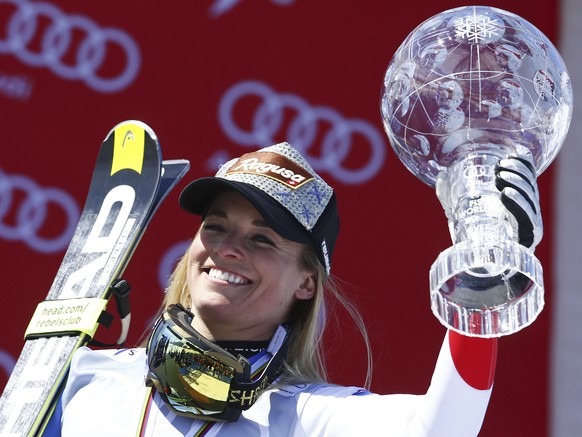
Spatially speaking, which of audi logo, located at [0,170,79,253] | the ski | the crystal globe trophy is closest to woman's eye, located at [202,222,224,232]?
the ski

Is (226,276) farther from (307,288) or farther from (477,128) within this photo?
(477,128)

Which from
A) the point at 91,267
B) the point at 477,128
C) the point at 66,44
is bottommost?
the point at 91,267

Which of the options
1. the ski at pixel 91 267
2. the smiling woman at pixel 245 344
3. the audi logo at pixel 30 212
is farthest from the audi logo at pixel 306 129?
the smiling woman at pixel 245 344

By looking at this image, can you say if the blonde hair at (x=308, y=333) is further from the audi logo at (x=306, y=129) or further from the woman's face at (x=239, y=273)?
the audi logo at (x=306, y=129)

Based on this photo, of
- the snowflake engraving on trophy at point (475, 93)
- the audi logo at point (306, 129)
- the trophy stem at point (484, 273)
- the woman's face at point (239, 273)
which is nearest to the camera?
the trophy stem at point (484, 273)

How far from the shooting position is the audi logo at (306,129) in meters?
3.69

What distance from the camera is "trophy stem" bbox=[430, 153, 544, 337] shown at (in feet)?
5.30

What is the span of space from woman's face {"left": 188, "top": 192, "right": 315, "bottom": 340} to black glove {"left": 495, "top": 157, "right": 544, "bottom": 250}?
2.22 ft

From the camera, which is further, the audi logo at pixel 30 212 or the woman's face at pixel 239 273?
the audi logo at pixel 30 212

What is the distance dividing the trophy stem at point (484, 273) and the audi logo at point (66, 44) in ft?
6.72

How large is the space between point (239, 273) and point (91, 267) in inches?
22.4

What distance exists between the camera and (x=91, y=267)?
269cm

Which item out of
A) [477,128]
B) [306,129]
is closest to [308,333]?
[477,128]

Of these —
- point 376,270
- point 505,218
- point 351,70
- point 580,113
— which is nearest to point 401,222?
point 376,270
